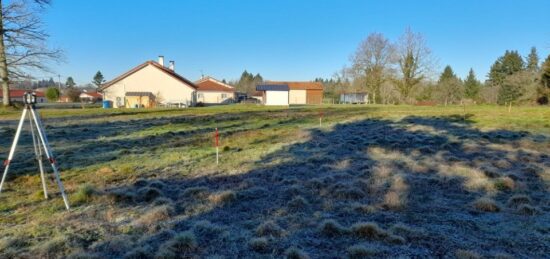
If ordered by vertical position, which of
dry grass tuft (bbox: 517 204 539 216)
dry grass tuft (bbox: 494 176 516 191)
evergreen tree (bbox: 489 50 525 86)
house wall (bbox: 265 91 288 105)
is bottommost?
dry grass tuft (bbox: 517 204 539 216)

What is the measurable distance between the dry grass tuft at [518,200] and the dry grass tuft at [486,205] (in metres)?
0.38

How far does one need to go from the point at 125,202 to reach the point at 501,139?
47.6ft

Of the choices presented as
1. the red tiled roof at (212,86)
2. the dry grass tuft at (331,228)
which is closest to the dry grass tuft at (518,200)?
the dry grass tuft at (331,228)

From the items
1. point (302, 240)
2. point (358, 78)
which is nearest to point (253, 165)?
point (302, 240)

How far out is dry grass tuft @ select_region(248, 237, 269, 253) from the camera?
460cm

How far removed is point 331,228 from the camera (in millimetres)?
5188

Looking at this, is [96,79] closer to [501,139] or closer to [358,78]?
[358,78]

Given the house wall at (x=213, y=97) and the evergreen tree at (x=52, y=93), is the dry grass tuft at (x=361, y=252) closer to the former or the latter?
the house wall at (x=213, y=97)

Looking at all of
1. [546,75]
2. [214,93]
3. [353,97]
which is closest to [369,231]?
[546,75]

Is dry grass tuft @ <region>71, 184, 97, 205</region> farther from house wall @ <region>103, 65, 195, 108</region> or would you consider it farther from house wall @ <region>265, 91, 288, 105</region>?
house wall @ <region>265, 91, 288, 105</region>

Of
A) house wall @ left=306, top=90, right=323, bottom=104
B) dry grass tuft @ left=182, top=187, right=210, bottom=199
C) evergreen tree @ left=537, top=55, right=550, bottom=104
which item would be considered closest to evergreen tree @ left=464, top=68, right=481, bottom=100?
house wall @ left=306, top=90, right=323, bottom=104

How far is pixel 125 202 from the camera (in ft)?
21.9

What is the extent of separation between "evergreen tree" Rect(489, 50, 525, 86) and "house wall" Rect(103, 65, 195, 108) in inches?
2690

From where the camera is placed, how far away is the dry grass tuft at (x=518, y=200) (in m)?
6.32
